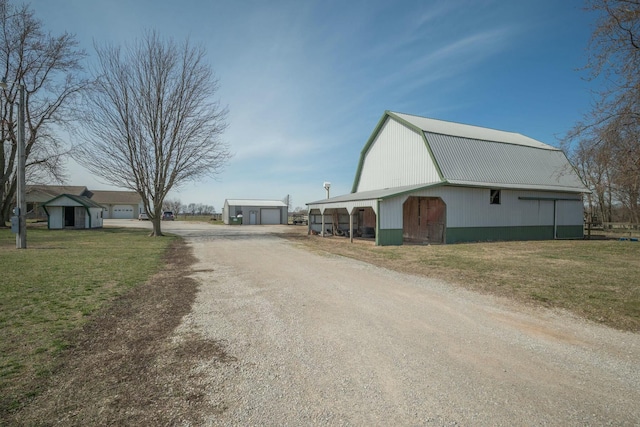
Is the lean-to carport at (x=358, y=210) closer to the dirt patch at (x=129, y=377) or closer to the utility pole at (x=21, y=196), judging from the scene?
the dirt patch at (x=129, y=377)

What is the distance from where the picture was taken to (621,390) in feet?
9.87

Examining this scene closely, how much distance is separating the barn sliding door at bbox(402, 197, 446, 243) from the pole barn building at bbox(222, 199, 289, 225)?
86.2ft

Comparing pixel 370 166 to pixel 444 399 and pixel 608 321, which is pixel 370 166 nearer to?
pixel 608 321

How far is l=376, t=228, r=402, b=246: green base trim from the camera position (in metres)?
16.3

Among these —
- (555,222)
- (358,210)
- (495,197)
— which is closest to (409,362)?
(495,197)

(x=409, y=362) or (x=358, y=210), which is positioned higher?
(x=358, y=210)

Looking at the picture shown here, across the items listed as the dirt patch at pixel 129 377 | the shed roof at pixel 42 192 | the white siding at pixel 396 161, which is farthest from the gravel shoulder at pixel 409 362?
the shed roof at pixel 42 192

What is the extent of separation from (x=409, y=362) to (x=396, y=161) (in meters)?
19.4

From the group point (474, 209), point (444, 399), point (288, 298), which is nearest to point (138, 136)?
point (288, 298)

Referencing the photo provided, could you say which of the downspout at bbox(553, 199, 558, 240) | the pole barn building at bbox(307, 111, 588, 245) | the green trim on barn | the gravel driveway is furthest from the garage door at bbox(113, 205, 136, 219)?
the downspout at bbox(553, 199, 558, 240)

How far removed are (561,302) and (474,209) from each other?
1346 cm

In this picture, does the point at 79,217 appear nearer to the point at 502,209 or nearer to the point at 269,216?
the point at 269,216

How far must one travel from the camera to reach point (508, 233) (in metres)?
19.4

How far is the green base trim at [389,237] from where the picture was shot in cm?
1633
